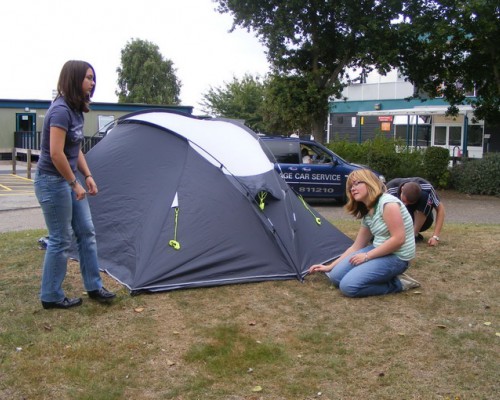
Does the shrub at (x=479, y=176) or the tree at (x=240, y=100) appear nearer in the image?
the shrub at (x=479, y=176)

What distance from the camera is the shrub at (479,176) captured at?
16703mm

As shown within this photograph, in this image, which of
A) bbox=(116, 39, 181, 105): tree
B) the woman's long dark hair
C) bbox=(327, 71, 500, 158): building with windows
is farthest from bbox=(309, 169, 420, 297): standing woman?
bbox=(116, 39, 181, 105): tree

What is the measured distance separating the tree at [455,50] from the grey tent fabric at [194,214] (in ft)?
36.9

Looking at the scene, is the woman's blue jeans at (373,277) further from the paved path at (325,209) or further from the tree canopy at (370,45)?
the tree canopy at (370,45)

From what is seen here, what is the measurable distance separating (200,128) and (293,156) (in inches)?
285

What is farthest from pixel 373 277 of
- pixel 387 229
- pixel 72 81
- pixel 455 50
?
pixel 455 50

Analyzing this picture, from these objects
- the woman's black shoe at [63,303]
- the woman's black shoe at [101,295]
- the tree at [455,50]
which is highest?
the tree at [455,50]

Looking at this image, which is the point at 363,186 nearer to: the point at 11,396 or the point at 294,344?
the point at 294,344

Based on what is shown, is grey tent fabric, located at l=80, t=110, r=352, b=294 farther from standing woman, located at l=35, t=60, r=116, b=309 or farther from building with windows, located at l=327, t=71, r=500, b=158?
building with windows, located at l=327, t=71, r=500, b=158

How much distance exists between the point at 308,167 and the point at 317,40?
7565 mm

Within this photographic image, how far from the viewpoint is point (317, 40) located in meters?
19.5

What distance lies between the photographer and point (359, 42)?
18719mm

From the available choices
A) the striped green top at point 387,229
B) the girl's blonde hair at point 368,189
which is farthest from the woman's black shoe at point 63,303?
the striped green top at point 387,229

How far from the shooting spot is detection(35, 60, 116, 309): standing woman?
4.21 metres
